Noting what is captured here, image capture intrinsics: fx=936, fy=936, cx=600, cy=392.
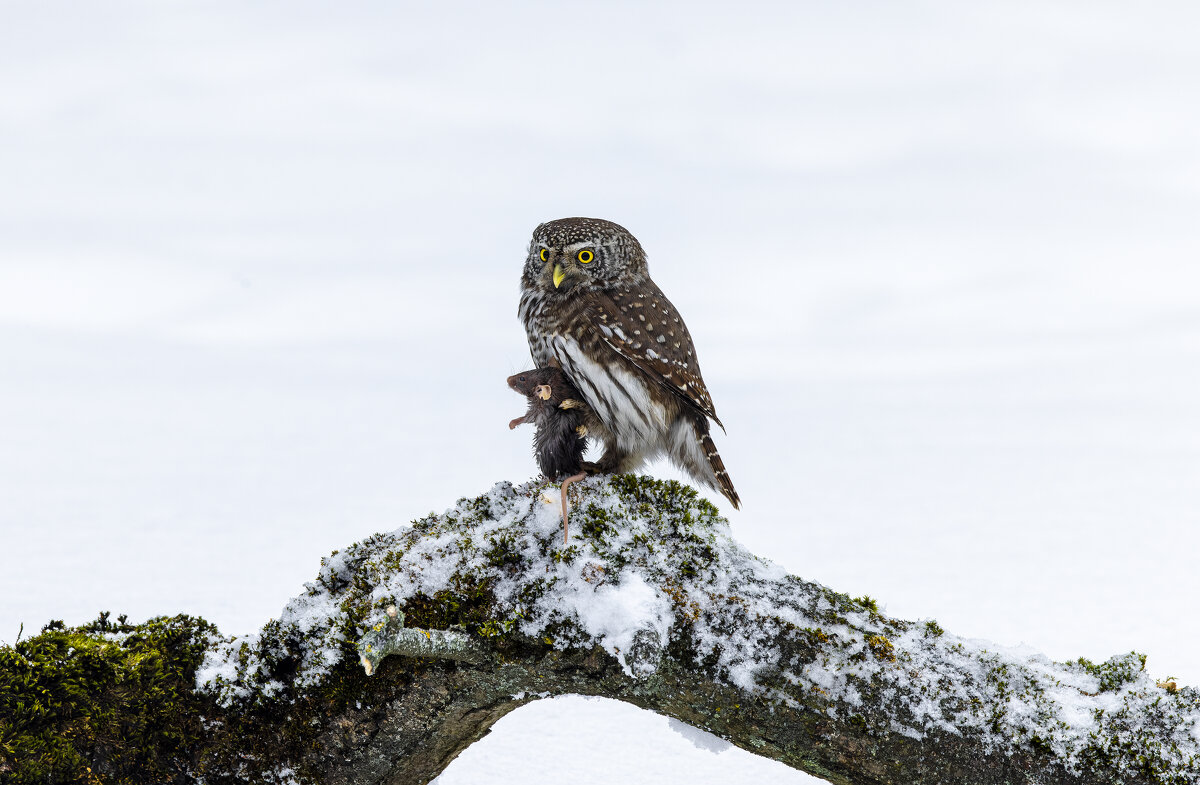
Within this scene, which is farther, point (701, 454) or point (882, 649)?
point (701, 454)

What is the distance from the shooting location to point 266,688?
359 cm

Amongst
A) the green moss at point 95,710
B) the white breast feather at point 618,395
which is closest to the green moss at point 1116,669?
the white breast feather at point 618,395

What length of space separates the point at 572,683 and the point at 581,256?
219cm

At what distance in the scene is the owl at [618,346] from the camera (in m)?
4.60

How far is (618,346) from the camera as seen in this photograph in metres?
4.56

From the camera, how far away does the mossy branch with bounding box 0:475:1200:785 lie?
11.3 ft

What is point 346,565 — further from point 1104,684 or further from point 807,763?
point 1104,684

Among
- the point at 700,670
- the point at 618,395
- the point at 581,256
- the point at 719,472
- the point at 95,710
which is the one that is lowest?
the point at 95,710

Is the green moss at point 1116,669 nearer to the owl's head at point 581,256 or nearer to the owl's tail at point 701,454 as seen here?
the owl's tail at point 701,454

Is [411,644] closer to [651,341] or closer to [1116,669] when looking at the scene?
[651,341]

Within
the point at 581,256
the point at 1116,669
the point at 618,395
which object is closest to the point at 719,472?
the point at 618,395

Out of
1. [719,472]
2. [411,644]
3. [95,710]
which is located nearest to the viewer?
[411,644]

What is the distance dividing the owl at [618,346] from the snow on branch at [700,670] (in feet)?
2.92

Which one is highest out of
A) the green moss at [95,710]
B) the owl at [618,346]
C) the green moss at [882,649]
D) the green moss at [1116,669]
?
the owl at [618,346]
